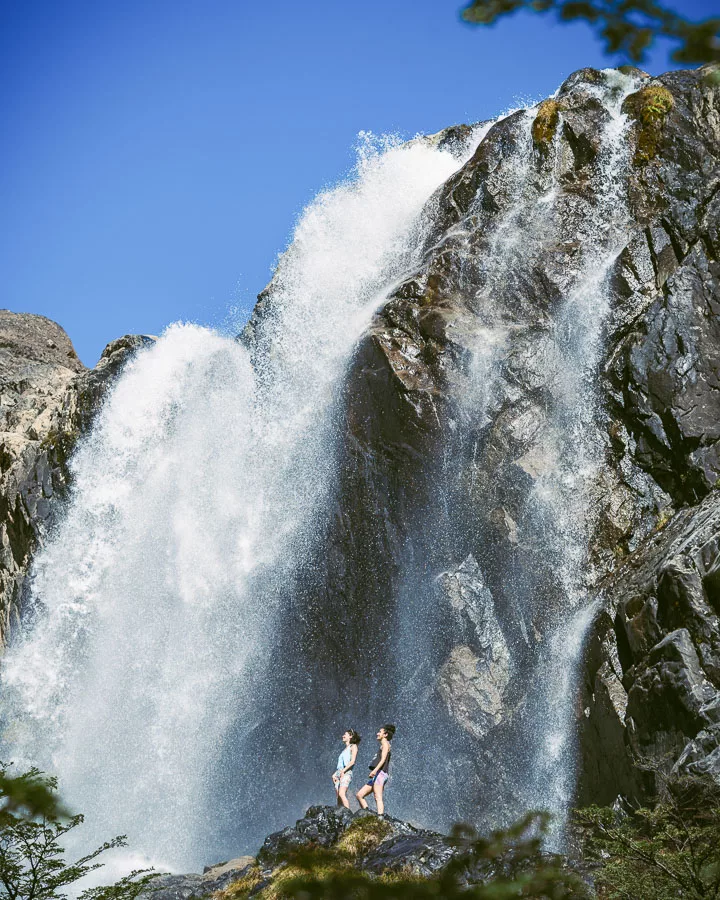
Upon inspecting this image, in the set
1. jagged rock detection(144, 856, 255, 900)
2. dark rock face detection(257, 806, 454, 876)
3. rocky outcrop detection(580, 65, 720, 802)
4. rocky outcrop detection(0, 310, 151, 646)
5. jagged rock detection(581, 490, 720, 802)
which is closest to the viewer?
dark rock face detection(257, 806, 454, 876)

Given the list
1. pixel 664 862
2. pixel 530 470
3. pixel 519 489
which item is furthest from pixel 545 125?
pixel 664 862

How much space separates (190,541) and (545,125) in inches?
639

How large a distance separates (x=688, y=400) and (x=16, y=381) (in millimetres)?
26612

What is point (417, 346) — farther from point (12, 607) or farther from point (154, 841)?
point (12, 607)

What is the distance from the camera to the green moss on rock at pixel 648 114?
21328 millimetres

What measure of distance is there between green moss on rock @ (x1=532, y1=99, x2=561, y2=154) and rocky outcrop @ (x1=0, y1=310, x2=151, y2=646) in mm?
16388

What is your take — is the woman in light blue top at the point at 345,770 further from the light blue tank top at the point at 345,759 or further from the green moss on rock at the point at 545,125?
the green moss on rock at the point at 545,125

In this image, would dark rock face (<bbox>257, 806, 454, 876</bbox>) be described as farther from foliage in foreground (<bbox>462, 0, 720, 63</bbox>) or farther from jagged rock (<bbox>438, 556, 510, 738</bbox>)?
foliage in foreground (<bbox>462, 0, 720, 63</bbox>)

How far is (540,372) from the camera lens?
19.4 metres

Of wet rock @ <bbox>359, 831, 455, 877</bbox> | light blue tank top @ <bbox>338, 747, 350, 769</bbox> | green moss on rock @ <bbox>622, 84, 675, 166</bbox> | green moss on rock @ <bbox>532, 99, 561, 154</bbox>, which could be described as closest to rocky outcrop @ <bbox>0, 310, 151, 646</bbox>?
green moss on rock @ <bbox>532, 99, 561, 154</bbox>

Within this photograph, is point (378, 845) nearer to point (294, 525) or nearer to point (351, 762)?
point (351, 762)

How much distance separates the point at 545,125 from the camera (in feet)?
74.3

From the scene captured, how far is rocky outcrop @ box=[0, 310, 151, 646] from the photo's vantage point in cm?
2673

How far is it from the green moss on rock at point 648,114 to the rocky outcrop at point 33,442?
18878mm
